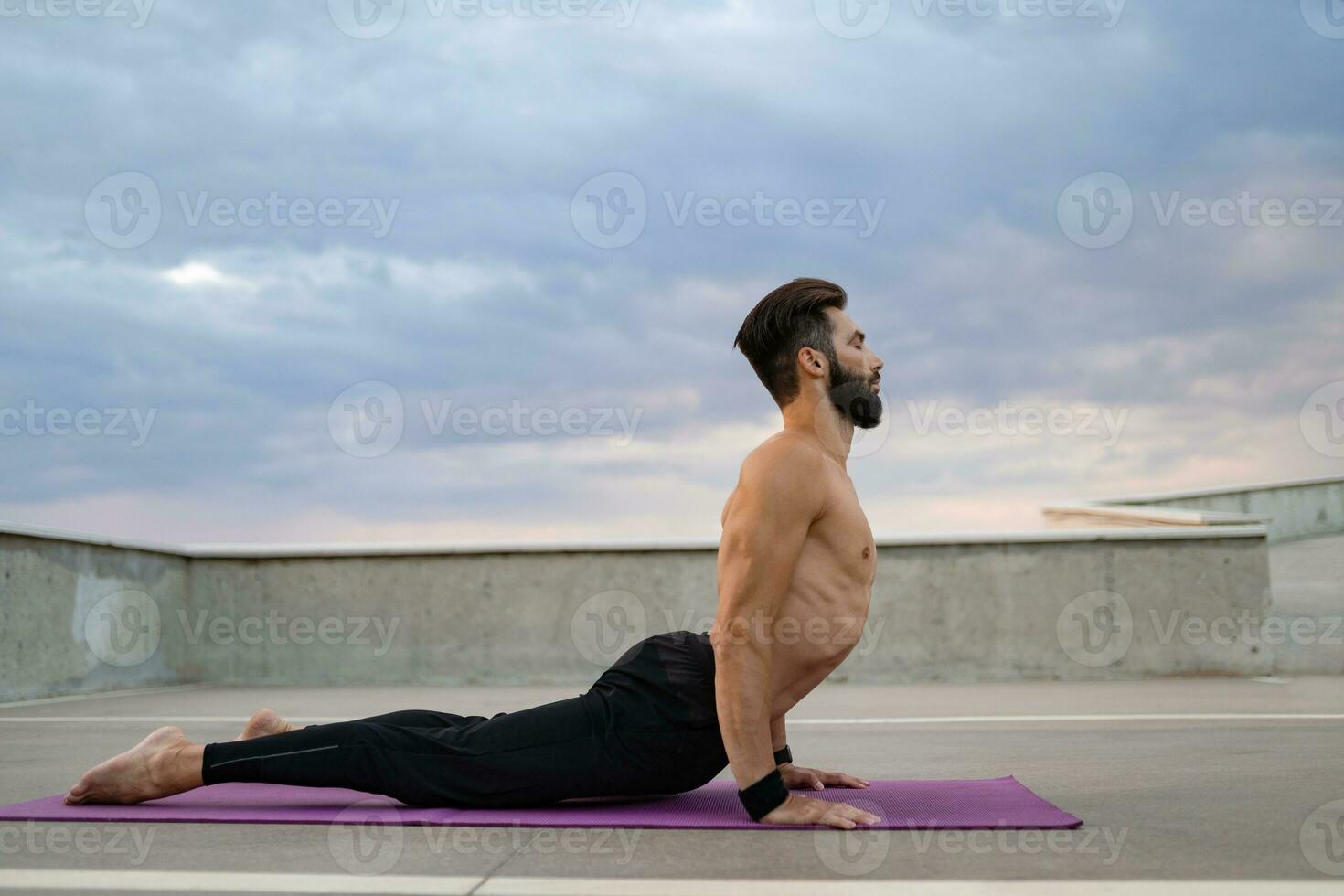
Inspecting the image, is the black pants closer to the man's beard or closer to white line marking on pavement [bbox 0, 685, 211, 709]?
the man's beard

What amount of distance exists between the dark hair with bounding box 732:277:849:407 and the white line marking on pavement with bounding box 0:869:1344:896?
45.8 inches

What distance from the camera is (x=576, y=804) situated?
9.60 feet

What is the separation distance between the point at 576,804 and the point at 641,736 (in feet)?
1.15

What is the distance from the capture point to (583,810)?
9.28 ft

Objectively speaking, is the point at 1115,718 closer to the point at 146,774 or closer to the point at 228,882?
the point at 146,774

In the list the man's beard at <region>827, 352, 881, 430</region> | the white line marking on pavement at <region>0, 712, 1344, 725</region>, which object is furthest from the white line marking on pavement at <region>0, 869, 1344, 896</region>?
the white line marking on pavement at <region>0, 712, 1344, 725</region>

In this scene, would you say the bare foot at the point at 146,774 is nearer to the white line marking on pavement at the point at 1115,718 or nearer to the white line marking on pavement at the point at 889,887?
the white line marking on pavement at the point at 889,887

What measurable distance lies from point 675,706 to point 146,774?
1327 millimetres

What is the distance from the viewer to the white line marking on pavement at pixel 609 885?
6.52ft

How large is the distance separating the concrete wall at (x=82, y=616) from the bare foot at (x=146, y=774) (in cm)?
546

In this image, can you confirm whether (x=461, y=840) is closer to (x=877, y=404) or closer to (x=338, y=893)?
(x=338, y=893)

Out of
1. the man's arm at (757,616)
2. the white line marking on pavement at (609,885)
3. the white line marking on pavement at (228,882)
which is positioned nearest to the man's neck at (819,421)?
the man's arm at (757,616)

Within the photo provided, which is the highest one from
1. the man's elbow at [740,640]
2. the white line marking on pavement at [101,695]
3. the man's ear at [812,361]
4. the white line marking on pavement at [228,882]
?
the man's ear at [812,361]

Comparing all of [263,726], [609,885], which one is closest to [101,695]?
[263,726]
